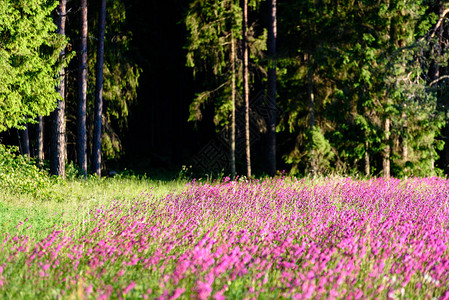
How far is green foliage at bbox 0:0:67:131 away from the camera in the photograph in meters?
10.7

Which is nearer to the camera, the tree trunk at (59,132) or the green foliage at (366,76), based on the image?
the tree trunk at (59,132)

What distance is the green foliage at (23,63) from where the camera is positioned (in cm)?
1071

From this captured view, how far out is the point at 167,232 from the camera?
5.80 m

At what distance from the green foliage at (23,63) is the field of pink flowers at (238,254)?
15.2 ft

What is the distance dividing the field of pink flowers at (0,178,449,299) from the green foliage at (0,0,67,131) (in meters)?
4.65

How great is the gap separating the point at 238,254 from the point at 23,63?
29.5 feet

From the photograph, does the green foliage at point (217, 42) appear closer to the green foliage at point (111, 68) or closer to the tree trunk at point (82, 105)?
the green foliage at point (111, 68)

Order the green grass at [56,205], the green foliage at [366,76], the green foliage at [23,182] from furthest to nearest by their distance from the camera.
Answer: the green foliage at [366,76], the green foliage at [23,182], the green grass at [56,205]

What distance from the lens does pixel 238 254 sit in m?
4.31

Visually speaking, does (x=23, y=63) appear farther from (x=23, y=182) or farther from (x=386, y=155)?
(x=386, y=155)

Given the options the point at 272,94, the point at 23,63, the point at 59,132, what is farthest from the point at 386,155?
the point at 23,63

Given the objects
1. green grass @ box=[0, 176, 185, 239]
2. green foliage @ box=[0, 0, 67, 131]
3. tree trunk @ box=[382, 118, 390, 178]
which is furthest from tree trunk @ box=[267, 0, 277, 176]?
green foliage @ box=[0, 0, 67, 131]

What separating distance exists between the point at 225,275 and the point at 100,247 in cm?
140

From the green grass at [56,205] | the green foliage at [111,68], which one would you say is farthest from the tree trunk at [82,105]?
the green grass at [56,205]
